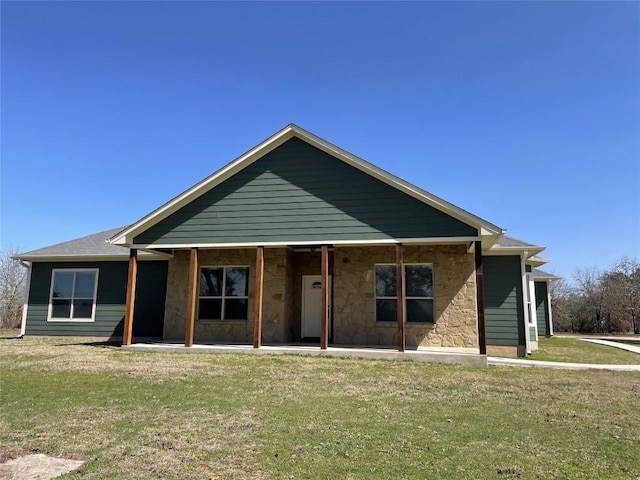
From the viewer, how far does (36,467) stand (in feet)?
12.7

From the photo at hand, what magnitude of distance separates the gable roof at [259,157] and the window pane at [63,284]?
4.92m

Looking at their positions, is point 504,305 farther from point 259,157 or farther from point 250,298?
point 259,157

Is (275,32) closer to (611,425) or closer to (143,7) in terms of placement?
(143,7)

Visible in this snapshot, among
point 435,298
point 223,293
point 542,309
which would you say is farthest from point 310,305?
point 542,309

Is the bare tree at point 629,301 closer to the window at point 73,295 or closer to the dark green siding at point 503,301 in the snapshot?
the dark green siding at point 503,301

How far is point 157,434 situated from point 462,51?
1121 centimetres

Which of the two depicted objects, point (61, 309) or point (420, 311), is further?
point (61, 309)

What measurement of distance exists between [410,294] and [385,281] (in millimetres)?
828

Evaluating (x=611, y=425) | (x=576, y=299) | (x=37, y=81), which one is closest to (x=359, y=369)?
(x=611, y=425)

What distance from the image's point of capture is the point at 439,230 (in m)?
11.1

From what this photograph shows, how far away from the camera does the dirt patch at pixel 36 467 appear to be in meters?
3.68

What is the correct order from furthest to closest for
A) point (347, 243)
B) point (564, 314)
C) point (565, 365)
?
point (564, 314)
point (347, 243)
point (565, 365)

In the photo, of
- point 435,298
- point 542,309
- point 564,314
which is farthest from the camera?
point 564,314

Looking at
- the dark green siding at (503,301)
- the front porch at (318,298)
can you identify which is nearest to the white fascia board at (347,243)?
the front porch at (318,298)
